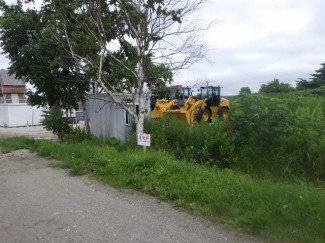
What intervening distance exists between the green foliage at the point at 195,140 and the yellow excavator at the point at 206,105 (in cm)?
713

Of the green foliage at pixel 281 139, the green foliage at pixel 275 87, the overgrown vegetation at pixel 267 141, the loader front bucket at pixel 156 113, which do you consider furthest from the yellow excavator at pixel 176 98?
the green foliage at pixel 275 87

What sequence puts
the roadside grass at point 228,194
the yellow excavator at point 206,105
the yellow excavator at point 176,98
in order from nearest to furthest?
the roadside grass at point 228,194, the yellow excavator at point 206,105, the yellow excavator at point 176,98

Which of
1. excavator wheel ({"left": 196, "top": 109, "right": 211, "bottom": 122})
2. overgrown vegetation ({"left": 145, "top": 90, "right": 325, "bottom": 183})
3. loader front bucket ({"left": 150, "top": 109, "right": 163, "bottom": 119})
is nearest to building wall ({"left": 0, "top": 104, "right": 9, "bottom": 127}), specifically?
loader front bucket ({"left": 150, "top": 109, "right": 163, "bottom": 119})

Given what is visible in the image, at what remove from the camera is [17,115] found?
76.9ft

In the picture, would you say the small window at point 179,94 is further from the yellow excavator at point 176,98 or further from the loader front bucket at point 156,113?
the loader front bucket at point 156,113

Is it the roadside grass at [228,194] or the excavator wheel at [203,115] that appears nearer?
the roadside grass at [228,194]

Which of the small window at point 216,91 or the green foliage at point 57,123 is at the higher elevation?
the small window at point 216,91

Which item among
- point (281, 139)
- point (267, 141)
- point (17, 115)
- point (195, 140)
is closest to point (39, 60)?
point (195, 140)

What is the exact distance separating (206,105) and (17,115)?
15668 mm

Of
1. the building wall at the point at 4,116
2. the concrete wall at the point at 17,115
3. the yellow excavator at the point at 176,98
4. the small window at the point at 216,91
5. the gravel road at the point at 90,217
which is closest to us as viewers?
the gravel road at the point at 90,217

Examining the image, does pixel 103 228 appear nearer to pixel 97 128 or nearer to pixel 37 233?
pixel 37 233

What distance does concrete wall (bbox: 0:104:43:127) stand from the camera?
2308cm

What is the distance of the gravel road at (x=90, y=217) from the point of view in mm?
3873

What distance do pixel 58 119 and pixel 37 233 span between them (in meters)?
7.85
